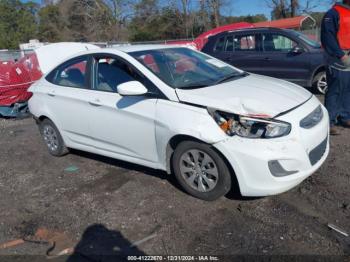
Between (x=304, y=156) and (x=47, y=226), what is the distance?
263 cm

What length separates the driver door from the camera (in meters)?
4.16

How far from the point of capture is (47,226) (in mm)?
3844

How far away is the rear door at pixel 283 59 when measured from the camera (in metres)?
8.70

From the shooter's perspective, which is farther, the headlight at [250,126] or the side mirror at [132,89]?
the side mirror at [132,89]

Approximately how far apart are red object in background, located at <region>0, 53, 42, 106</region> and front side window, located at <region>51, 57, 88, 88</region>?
13.9ft

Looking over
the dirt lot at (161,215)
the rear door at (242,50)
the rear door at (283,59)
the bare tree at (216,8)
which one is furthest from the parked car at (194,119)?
the bare tree at (216,8)

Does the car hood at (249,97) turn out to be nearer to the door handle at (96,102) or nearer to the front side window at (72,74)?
the door handle at (96,102)

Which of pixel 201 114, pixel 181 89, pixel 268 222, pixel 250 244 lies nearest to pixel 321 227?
pixel 268 222

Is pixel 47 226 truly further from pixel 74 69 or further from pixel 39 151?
pixel 39 151

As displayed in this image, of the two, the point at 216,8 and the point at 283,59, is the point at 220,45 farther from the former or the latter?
the point at 216,8

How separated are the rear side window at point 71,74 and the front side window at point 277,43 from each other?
552cm

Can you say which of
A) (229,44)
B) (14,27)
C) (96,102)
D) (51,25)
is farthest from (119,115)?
(14,27)

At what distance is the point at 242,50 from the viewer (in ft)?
31.6

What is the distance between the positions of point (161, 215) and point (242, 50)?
6773mm
